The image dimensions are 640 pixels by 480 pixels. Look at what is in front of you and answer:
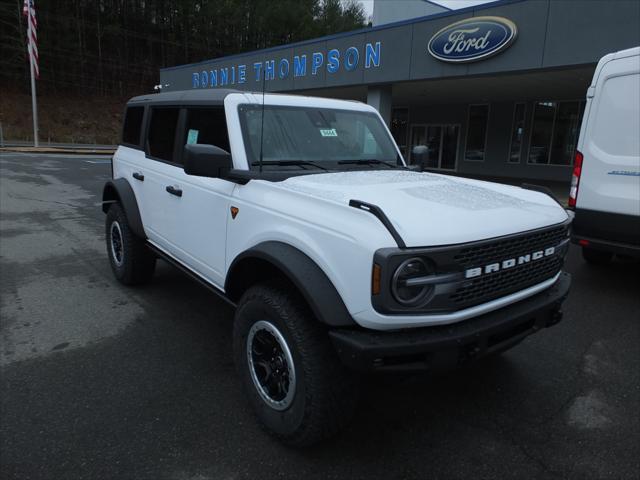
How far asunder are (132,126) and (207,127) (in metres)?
1.89

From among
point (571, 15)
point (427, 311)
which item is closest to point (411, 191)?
point (427, 311)

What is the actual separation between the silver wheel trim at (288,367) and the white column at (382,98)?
15528mm

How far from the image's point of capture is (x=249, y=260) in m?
2.89

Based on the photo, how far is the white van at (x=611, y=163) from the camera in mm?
5008

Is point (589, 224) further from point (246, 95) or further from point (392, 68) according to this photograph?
point (392, 68)

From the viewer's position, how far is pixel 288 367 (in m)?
2.52

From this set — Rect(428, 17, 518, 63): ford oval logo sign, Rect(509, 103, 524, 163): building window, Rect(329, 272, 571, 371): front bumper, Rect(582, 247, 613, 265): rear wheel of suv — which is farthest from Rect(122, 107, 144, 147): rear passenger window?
Rect(509, 103, 524, 163): building window

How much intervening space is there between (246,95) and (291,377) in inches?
81.4

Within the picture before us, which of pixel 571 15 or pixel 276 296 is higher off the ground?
pixel 571 15

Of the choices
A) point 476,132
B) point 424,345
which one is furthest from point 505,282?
A: point 476,132

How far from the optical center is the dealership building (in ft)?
38.9

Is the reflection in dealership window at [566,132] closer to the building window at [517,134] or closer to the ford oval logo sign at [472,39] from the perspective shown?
the building window at [517,134]

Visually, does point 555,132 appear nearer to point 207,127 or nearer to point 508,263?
point 207,127

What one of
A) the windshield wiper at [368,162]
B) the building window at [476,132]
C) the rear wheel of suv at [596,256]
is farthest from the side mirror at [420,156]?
the building window at [476,132]
